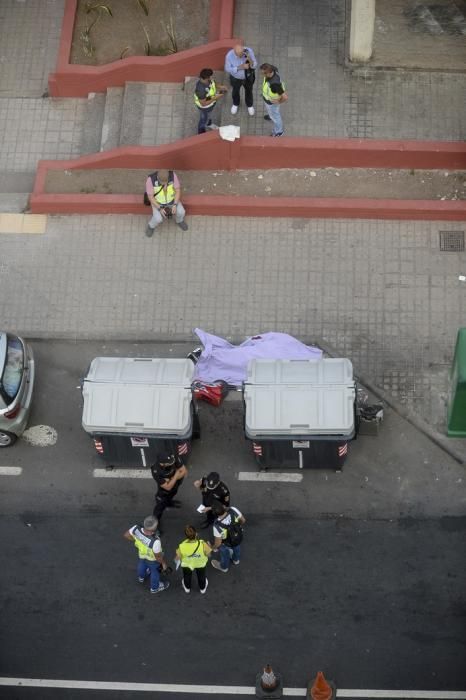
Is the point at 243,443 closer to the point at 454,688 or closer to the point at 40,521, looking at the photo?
the point at 40,521

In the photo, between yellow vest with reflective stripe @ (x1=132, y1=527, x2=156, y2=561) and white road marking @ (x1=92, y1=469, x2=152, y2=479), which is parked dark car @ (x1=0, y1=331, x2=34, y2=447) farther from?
yellow vest with reflective stripe @ (x1=132, y1=527, x2=156, y2=561)

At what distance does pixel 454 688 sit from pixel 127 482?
5418 mm

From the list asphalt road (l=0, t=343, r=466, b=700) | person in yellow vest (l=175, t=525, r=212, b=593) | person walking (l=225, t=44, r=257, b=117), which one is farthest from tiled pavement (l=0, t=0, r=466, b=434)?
person in yellow vest (l=175, t=525, r=212, b=593)

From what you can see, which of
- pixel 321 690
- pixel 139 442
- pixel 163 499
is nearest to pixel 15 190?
pixel 139 442

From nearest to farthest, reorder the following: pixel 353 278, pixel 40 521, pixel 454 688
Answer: pixel 454 688
pixel 40 521
pixel 353 278

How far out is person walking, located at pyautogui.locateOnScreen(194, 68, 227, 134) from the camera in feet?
56.6

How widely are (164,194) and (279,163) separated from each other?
7.25ft

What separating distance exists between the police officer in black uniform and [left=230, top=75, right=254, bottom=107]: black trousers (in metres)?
6.47

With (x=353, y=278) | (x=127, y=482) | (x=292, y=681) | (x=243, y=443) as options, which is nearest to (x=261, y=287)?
(x=353, y=278)

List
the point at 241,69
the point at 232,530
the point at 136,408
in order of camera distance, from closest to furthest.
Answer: the point at 232,530, the point at 136,408, the point at 241,69

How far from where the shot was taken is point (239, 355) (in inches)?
654

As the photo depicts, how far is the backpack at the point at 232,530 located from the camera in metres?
14.4

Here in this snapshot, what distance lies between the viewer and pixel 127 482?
16.2 m

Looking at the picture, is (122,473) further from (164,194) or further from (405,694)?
(405,694)
